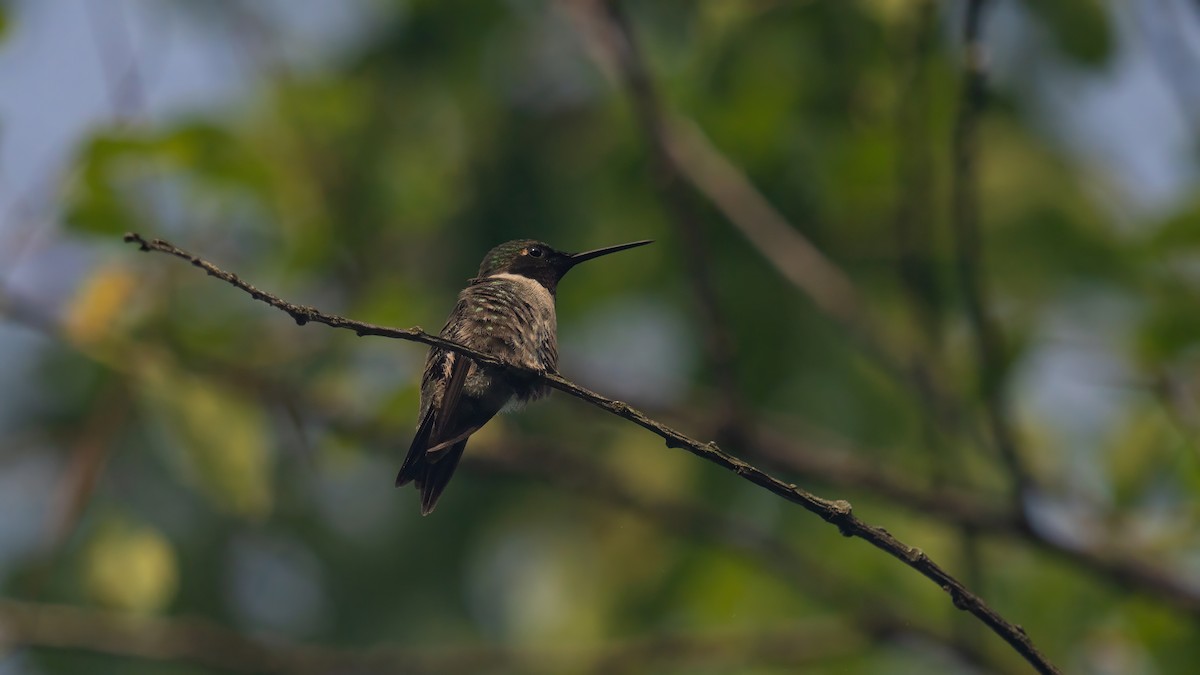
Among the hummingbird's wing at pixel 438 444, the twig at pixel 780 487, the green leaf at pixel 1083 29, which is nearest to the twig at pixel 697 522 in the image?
the green leaf at pixel 1083 29

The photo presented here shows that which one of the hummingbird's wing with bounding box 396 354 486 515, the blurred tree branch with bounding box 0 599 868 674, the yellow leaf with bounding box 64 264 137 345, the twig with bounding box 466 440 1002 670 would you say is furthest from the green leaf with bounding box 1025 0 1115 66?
the yellow leaf with bounding box 64 264 137 345

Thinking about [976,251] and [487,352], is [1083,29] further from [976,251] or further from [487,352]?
[487,352]

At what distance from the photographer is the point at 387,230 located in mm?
5984

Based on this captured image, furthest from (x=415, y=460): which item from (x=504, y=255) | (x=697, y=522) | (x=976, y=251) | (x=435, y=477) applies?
(x=697, y=522)

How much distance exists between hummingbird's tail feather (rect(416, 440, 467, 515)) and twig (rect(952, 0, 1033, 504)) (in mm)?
1829

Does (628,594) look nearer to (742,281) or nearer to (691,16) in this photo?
(742,281)

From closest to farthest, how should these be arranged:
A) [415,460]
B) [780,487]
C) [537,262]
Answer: [780,487] < [415,460] < [537,262]

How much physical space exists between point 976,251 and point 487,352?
1751 millimetres

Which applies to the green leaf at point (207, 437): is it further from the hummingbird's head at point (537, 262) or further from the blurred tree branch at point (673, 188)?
the blurred tree branch at point (673, 188)

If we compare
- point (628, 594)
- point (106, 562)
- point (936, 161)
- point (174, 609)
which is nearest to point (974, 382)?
point (936, 161)

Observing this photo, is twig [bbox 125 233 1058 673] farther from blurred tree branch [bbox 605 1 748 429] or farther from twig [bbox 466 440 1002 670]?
twig [bbox 466 440 1002 670]

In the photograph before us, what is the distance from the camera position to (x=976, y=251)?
397 centimetres

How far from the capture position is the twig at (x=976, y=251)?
138 inches

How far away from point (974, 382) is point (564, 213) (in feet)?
9.89
